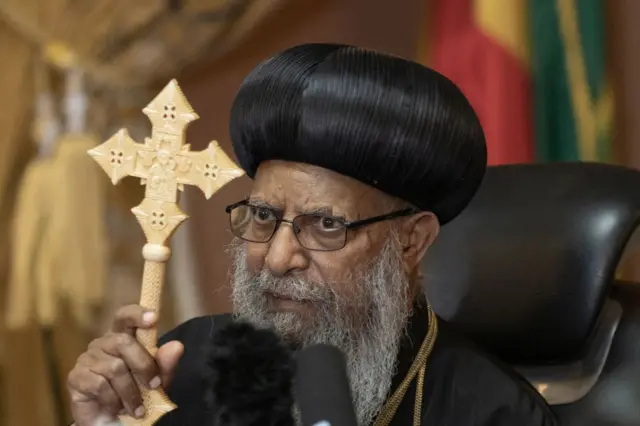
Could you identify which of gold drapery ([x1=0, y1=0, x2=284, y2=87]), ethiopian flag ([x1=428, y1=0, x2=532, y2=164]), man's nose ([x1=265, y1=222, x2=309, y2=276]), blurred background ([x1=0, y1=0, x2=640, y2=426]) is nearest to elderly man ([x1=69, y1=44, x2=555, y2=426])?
man's nose ([x1=265, y1=222, x2=309, y2=276])

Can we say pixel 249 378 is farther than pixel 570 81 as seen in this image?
No

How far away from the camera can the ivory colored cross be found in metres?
0.81

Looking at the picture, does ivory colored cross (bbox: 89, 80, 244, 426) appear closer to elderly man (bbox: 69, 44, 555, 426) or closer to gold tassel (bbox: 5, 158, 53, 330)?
elderly man (bbox: 69, 44, 555, 426)

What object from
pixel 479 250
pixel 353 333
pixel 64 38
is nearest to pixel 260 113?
pixel 353 333

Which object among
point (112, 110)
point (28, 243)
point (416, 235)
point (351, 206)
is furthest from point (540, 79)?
point (28, 243)

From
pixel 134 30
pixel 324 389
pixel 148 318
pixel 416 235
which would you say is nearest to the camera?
pixel 324 389

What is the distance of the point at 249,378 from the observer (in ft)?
2.21

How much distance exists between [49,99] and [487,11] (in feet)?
3.58

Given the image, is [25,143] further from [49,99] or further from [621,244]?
[621,244]

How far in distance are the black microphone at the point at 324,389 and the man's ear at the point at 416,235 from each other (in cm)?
53

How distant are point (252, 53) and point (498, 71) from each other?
657 millimetres

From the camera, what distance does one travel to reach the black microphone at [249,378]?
0.66 meters

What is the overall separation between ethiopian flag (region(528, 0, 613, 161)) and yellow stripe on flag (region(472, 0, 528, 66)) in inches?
0.7

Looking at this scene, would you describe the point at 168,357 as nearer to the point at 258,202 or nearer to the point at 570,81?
the point at 258,202
